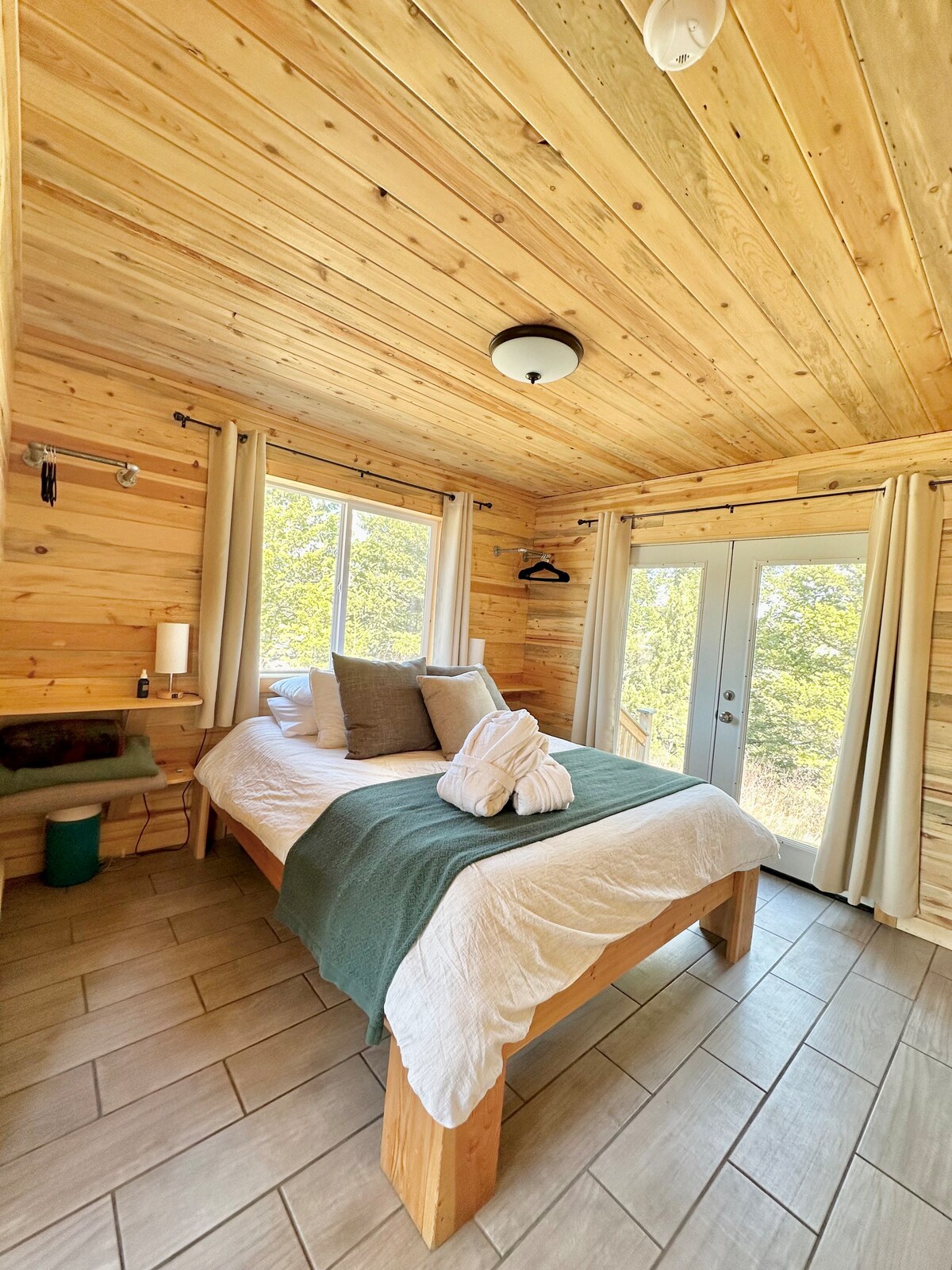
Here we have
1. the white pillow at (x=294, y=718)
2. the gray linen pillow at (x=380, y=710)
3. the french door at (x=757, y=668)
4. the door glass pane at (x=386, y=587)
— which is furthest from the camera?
the door glass pane at (x=386, y=587)

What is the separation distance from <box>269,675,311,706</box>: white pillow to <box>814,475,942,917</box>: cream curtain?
2893mm

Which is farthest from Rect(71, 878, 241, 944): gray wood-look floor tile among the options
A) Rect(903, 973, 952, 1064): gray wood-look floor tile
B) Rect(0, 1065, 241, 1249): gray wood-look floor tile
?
Rect(903, 973, 952, 1064): gray wood-look floor tile

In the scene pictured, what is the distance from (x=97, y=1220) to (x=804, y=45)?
2847 mm

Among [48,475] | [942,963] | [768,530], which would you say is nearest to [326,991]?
[48,475]

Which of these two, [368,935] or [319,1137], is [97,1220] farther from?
[368,935]

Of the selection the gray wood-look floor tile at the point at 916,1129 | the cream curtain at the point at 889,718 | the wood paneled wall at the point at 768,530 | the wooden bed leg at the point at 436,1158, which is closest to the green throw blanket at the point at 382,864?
the wooden bed leg at the point at 436,1158

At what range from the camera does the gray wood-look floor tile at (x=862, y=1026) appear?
1755 mm

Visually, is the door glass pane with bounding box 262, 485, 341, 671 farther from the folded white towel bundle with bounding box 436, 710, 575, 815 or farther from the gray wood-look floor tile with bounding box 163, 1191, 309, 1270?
the gray wood-look floor tile with bounding box 163, 1191, 309, 1270

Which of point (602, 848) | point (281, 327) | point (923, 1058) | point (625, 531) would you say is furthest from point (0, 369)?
point (923, 1058)

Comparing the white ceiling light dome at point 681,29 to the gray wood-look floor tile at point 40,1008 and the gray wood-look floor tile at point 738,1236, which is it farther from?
the gray wood-look floor tile at point 40,1008

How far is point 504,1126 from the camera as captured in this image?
4.74 ft

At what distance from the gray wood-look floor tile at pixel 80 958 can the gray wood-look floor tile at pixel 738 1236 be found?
77.4 inches

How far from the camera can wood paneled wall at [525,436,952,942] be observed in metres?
2.49

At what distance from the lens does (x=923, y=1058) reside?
5.84 ft
